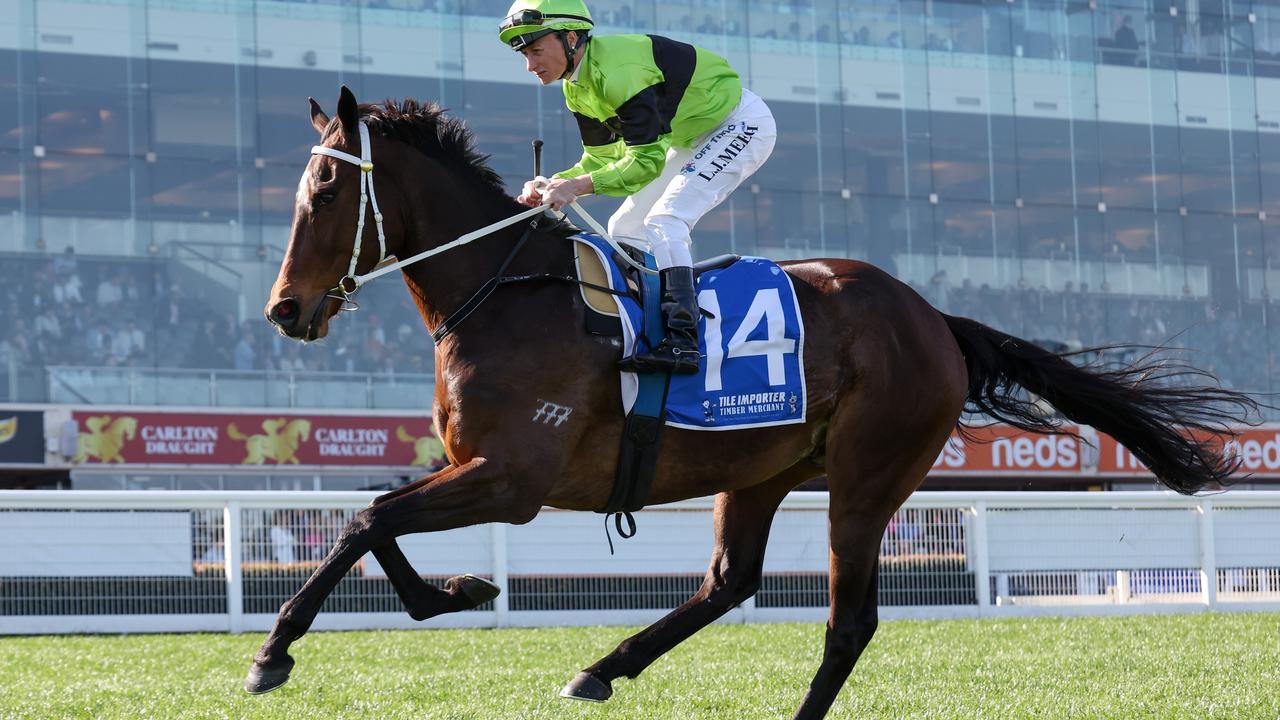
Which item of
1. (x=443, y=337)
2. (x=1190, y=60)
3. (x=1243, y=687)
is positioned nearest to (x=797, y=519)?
(x=1243, y=687)

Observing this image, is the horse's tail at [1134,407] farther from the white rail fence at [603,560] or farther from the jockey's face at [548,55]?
the white rail fence at [603,560]

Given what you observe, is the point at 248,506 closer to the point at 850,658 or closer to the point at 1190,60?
the point at 850,658

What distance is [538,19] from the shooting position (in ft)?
13.9

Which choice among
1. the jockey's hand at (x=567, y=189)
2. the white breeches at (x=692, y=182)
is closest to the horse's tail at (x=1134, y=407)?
the white breeches at (x=692, y=182)

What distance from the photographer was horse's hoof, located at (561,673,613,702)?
4.38 metres

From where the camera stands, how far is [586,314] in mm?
4211

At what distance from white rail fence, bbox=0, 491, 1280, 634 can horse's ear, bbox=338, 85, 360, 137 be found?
495cm

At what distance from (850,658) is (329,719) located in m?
1.79

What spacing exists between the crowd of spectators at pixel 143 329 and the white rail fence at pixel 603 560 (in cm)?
917

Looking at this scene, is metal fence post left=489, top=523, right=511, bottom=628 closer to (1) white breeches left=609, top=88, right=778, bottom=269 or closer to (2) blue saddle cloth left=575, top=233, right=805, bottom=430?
(1) white breeches left=609, top=88, right=778, bottom=269

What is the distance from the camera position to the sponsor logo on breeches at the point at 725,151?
4.62 meters

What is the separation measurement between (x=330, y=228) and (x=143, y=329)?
1501 centimetres

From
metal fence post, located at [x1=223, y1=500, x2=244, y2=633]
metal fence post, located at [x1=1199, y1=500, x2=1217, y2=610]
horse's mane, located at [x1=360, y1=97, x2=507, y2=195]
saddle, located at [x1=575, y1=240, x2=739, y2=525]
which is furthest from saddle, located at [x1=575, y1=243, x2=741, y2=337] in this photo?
metal fence post, located at [x1=1199, y1=500, x2=1217, y2=610]

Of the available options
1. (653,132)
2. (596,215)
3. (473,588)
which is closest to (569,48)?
(653,132)
